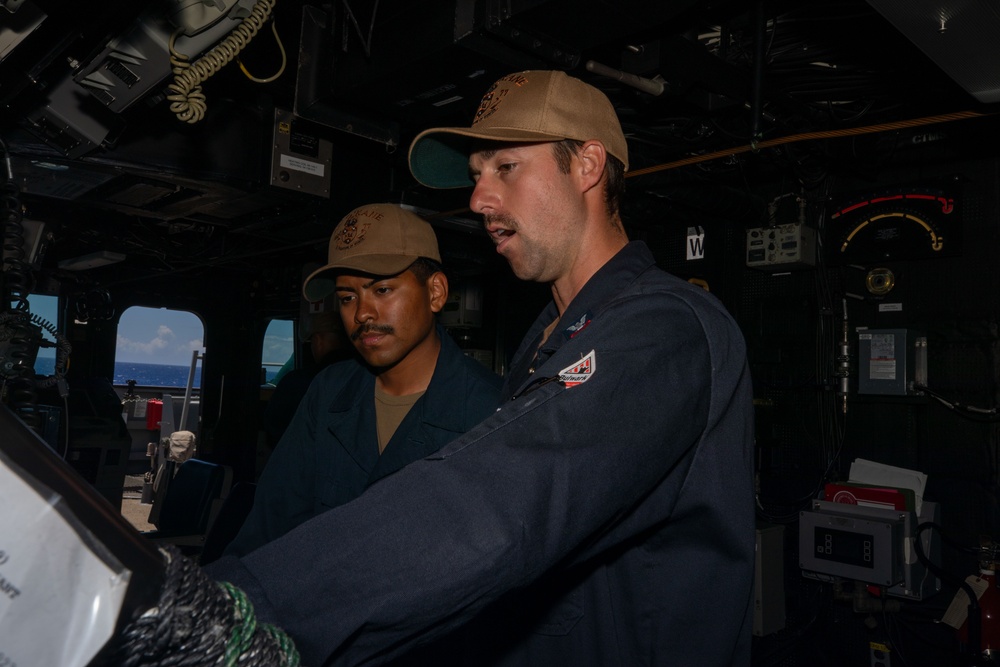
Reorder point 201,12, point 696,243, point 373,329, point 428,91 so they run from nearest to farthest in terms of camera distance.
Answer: point 201,12
point 373,329
point 428,91
point 696,243

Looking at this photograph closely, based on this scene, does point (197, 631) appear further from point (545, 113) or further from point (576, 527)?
point (545, 113)

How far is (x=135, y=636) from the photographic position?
0.46 meters

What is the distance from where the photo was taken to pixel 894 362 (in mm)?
4891

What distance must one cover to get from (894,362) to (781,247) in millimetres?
1108

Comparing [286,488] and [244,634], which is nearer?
[244,634]

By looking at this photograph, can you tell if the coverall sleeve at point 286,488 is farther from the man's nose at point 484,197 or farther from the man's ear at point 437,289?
the man's nose at point 484,197

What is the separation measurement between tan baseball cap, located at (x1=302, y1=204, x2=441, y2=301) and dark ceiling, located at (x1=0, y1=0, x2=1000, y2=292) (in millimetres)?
578

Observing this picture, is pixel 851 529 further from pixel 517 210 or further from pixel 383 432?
pixel 517 210

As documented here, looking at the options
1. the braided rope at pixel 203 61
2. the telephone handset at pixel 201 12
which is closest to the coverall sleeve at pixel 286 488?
the braided rope at pixel 203 61

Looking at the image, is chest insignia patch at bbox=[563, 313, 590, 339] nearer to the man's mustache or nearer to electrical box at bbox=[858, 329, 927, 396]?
the man's mustache

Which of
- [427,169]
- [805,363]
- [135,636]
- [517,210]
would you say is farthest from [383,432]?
[805,363]

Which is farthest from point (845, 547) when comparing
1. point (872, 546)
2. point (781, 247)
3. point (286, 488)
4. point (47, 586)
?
point (47, 586)

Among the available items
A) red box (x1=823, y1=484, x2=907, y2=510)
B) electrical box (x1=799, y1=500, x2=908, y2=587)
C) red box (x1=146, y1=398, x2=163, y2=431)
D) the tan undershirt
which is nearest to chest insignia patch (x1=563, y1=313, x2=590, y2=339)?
the tan undershirt

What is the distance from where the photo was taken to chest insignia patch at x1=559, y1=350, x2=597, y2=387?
0.83m
